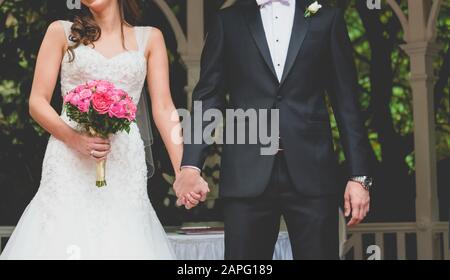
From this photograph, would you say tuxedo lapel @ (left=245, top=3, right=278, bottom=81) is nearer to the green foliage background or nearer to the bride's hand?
the bride's hand

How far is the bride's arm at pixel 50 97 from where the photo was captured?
429cm

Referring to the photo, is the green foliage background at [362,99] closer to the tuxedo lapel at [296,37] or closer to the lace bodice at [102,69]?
the lace bodice at [102,69]

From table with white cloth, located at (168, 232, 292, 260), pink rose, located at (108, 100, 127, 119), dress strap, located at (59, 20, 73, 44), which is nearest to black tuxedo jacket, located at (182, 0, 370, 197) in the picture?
pink rose, located at (108, 100, 127, 119)

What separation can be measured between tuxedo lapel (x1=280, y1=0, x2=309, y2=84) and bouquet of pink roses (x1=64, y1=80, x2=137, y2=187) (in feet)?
2.50

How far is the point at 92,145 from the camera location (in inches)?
168

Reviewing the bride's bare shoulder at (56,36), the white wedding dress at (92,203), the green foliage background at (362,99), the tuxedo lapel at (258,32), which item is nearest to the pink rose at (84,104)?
the white wedding dress at (92,203)

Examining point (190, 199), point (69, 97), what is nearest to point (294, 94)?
point (190, 199)

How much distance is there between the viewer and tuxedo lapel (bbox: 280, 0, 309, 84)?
4090 mm

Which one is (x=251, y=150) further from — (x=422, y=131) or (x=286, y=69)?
(x=422, y=131)

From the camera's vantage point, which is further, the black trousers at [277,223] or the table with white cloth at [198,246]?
the table with white cloth at [198,246]

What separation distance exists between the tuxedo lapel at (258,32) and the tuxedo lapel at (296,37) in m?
0.07

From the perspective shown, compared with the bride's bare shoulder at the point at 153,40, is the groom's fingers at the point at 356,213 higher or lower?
lower

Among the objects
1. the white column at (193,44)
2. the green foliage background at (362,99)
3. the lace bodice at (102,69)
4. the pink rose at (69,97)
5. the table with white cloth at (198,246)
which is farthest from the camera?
the green foliage background at (362,99)

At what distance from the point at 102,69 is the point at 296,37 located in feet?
3.22
